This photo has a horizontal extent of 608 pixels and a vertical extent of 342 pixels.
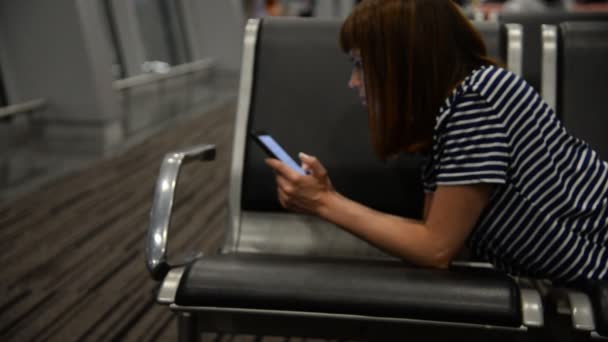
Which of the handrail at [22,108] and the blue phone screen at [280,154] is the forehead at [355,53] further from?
the handrail at [22,108]

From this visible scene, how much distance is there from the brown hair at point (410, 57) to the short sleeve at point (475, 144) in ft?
0.22

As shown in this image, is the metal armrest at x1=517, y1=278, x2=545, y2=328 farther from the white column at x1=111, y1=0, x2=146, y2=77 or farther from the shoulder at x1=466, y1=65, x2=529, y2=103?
the white column at x1=111, y1=0, x2=146, y2=77

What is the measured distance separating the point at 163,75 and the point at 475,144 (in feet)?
18.6

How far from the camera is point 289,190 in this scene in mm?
1197

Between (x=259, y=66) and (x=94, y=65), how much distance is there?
3008 millimetres

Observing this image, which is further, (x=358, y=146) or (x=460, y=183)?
(x=358, y=146)

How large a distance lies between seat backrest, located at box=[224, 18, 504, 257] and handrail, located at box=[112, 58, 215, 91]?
326cm

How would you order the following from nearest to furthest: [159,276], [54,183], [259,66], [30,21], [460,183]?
[460,183], [159,276], [259,66], [54,183], [30,21]

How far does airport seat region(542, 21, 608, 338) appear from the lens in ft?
5.06

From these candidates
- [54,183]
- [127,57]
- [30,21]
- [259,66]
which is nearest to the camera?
[259,66]

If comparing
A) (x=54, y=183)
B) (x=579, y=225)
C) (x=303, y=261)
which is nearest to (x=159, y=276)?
(x=303, y=261)

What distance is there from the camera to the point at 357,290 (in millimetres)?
1056

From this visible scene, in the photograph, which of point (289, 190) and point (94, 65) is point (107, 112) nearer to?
point (94, 65)

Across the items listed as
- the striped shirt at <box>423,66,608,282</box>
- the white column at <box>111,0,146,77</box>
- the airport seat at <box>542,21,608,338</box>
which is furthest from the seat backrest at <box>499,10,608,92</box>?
the white column at <box>111,0,146,77</box>
